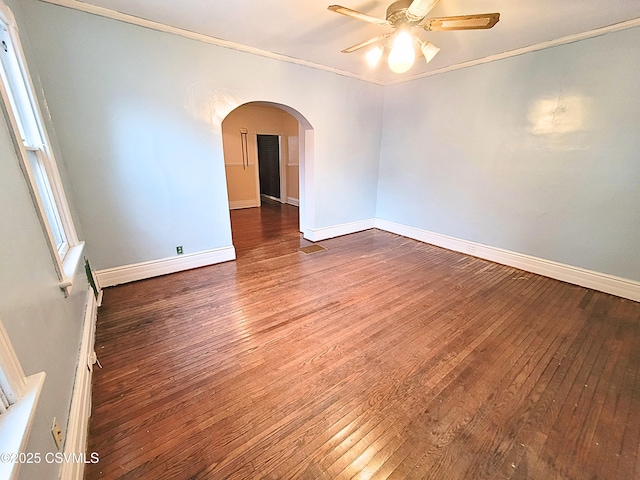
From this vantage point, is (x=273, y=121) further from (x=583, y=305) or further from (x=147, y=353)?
(x=583, y=305)

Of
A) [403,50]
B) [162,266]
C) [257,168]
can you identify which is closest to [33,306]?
[162,266]

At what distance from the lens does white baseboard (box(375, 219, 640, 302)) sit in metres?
2.71

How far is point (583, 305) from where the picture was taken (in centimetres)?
259

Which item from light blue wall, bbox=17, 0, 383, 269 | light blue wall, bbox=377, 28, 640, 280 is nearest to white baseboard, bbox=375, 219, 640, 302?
light blue wall, bbox=377, 28, 640, 280

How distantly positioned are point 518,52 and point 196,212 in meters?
4.19

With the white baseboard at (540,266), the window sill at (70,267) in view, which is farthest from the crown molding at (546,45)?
the window sill at (70,267)

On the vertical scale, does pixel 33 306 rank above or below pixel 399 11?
below

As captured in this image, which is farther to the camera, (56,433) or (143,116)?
(143,116)

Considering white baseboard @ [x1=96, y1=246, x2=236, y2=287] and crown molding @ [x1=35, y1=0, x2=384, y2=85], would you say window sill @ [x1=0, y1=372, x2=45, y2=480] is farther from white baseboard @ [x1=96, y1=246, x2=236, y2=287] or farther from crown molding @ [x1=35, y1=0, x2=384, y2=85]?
crown molding @ [x1=35, y1=0, x2=384, y2=85]

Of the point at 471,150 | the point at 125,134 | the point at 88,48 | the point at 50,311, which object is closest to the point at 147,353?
the point at 50,311

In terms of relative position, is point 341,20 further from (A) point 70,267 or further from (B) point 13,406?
(B) point 13,406

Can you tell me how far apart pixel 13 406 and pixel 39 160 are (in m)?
1.87

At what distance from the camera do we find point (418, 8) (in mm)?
1718

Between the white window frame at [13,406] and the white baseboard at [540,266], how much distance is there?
4337 millimetres
